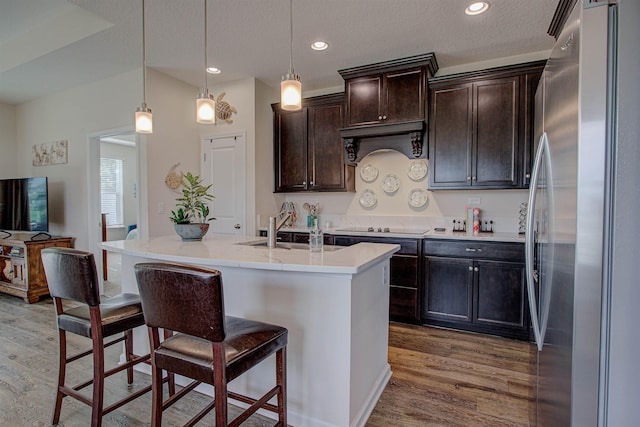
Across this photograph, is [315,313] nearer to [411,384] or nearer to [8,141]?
[411,384]

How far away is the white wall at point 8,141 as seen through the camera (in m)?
5.16

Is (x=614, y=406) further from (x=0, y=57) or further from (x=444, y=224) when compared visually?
(x=0, y=57)

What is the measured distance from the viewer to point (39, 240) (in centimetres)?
434

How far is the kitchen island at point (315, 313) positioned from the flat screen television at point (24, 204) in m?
3.51

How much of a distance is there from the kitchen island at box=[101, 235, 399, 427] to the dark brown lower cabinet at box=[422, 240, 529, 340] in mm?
1407

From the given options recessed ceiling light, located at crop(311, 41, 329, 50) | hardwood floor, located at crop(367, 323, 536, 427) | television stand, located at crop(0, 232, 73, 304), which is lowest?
hardwood floor, located at crop(367, 323, 536, 427)

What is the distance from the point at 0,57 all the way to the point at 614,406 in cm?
610

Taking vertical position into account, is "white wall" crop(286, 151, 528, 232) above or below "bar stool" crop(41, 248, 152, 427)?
above

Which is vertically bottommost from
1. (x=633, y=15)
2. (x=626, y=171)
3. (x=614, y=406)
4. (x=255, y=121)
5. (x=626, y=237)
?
(x=614, y=406)

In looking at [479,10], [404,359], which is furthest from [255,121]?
[404,359]

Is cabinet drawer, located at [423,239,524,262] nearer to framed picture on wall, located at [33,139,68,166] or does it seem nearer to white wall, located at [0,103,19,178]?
framed picture on wall, located at [33,139,68,166]

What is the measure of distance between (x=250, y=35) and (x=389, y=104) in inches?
62.0

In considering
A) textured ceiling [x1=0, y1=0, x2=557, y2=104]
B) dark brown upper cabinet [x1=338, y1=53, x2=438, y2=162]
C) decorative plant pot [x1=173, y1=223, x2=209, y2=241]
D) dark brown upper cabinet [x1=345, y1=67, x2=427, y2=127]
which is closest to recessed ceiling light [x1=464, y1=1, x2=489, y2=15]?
textured ceiling [x1=0, y1=0, x2=557, y2=104]

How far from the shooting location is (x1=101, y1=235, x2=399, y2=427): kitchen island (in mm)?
1717
